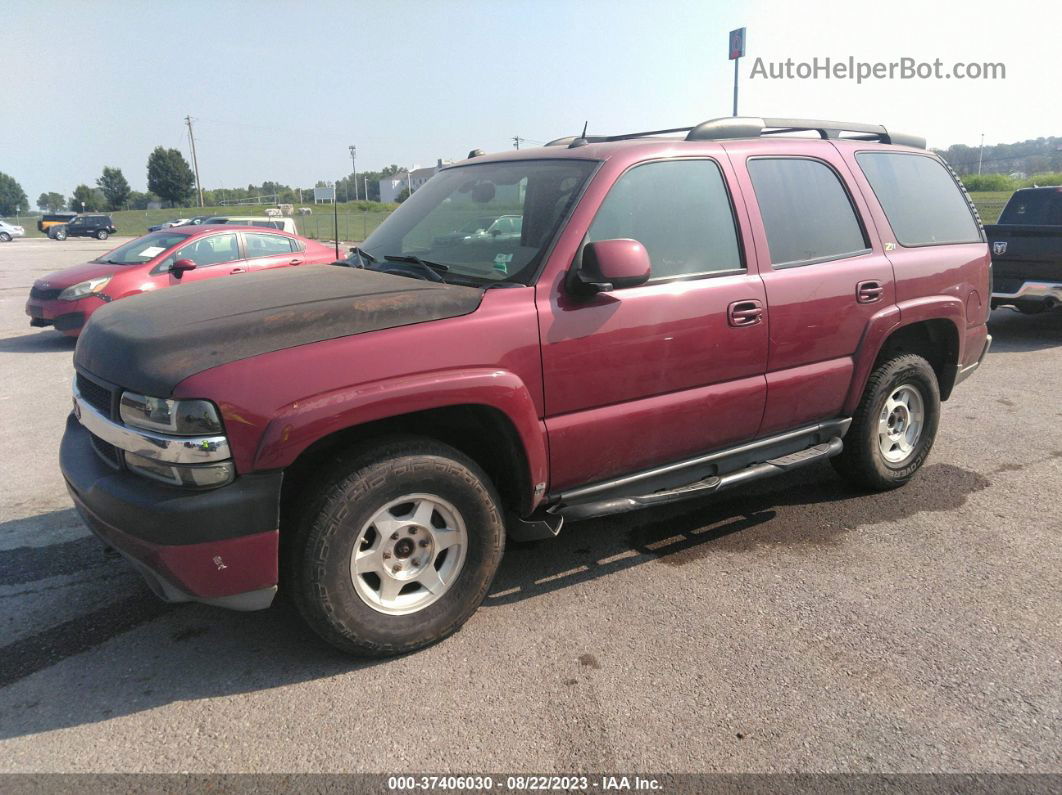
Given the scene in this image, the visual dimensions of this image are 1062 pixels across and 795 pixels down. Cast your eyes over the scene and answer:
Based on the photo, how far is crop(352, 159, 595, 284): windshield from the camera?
340 centimetres

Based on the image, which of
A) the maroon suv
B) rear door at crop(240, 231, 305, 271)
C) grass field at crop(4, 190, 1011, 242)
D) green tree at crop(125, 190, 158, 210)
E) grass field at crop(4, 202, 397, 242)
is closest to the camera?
the maroon suv

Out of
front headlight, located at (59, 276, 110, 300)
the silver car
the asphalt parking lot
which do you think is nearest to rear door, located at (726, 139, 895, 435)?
the asphalt parking lot

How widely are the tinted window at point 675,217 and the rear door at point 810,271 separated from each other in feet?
0.66

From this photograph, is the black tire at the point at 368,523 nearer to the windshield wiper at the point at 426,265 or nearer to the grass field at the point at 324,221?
the windshield wiper at the point at 426,265

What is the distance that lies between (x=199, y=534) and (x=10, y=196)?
18861 cm

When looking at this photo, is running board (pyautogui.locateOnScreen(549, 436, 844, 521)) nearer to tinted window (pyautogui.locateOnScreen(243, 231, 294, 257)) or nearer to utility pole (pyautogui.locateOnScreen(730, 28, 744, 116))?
tinted window (pyautogui.locateOnScreen(243, 231, 294, 257))

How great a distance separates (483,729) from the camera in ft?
8.73

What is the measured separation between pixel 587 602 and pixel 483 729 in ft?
3.14

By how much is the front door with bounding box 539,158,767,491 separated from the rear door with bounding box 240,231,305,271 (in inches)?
313

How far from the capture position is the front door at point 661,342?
10.7 feet

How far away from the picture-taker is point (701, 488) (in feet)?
12.3

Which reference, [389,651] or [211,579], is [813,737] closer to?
[389,651]

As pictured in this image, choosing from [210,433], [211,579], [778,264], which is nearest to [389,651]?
[211,579]

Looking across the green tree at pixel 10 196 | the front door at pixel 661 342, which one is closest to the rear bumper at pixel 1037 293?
the front door at pixel 661 342
